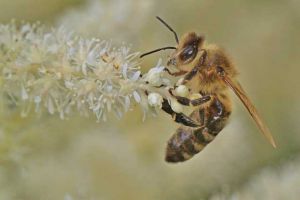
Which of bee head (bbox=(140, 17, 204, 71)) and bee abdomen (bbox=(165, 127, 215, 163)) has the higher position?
bee head (bbox=(140, 17, 204, 71))

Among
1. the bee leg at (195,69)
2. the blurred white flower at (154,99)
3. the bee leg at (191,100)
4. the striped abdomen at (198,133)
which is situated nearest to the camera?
the blurred white flower at (154,99)

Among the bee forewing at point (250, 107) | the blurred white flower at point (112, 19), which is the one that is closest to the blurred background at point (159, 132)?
the blurred white flower at point (112, 19)

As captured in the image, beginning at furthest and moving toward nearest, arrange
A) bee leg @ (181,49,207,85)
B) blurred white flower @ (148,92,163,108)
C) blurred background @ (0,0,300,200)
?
blurred background @ (0,0,300,200)
bee leg @ (181,49,207,85)
blurred white flower @ (148,92,163,108)

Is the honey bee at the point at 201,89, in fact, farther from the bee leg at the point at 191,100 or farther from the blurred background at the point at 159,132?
the blurred background at the point at 159,132

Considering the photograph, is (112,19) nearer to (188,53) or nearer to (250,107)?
(188,53)

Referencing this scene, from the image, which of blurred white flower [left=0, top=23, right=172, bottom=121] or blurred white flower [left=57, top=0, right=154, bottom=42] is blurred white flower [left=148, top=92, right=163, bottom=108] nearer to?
A: blurred white flower [left=0, top=23, right=172, bottom=121]

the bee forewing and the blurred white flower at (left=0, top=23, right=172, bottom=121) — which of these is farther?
the bee forewing

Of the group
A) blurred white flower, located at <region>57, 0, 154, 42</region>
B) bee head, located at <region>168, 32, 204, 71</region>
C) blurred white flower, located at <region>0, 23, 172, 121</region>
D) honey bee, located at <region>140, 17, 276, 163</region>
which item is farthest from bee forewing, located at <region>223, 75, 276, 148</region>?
blurred white flower, located at <region>57, 0, 154, 42</region>

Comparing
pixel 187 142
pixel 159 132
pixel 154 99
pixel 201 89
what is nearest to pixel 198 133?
pixel 187 142
